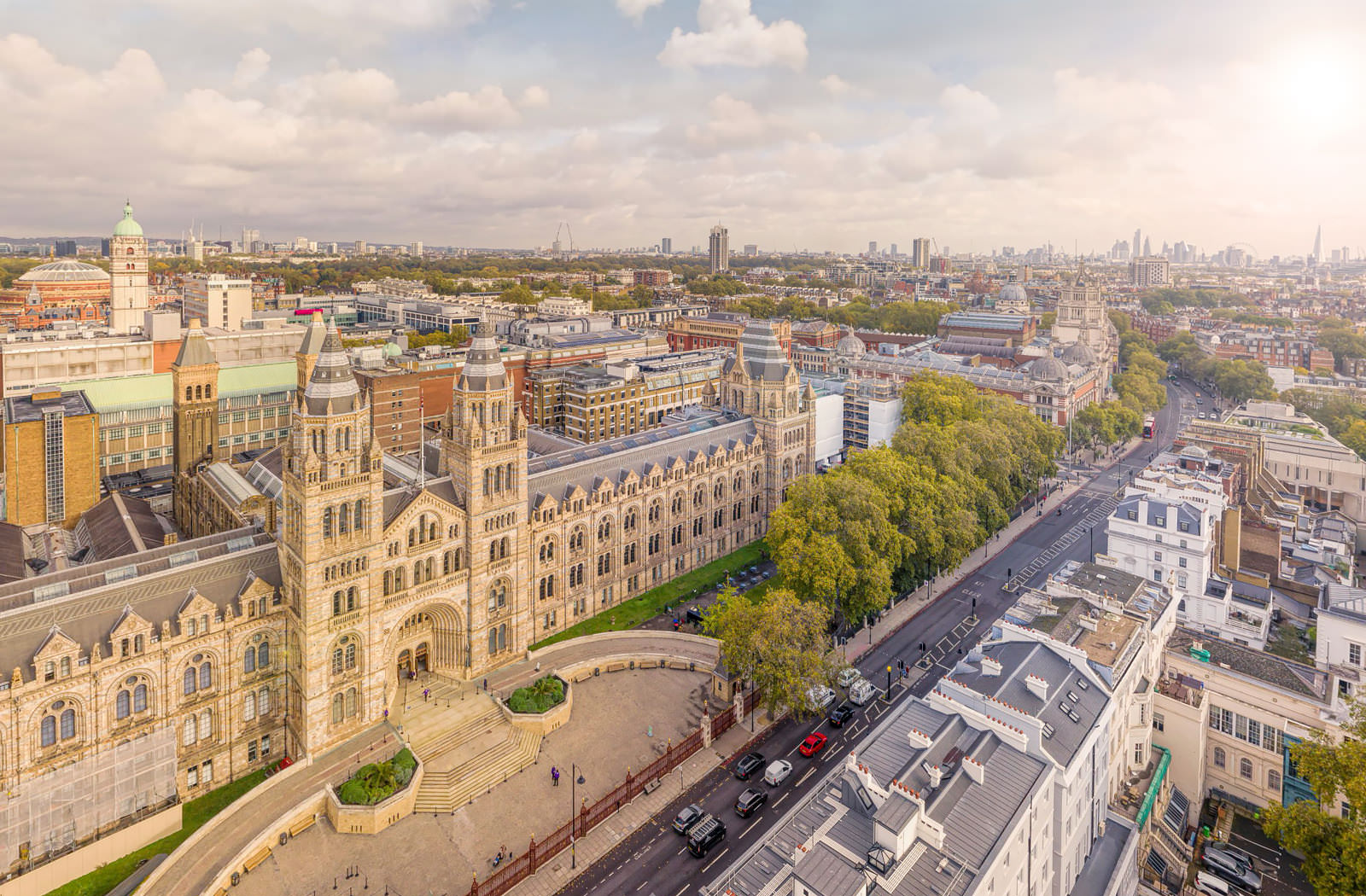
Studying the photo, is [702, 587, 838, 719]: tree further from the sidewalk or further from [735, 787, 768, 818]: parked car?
[735, 787, 768, 818]: parked car

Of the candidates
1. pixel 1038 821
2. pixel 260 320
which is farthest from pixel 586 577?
pixel 260 320

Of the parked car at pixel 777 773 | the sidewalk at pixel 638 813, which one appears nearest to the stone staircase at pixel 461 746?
the sidewalk at pixel 638 813

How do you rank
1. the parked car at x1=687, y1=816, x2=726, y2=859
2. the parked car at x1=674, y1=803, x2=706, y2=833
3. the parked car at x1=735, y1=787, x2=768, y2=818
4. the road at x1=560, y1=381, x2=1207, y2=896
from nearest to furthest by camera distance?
1. the road at x1=560, y1=381, x2=1207, y2=896
2. the parked car at x1=687, y1=816, x2=726, y2=859
3. the parked car at x1=674, y1=803, x2=706, y2=833
4. the parked car at x1=735, y1=787, x2=768, y2=818

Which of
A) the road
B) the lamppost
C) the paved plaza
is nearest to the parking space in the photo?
the road

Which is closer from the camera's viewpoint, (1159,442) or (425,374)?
(425,374)

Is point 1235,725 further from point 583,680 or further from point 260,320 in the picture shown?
point 260,320
